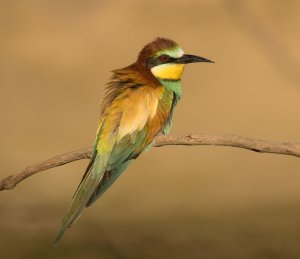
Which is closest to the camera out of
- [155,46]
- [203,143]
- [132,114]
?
[203,143]

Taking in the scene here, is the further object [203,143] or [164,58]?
[164,58]

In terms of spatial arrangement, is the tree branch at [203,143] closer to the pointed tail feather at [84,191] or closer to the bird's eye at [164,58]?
the pointed tail feather at [84,191]

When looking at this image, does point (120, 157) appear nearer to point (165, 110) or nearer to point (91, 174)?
point (91, 174)

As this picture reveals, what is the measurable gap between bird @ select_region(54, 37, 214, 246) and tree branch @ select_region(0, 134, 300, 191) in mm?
73

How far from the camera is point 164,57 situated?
2088mm

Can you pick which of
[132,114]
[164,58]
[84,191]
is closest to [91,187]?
[84,191]

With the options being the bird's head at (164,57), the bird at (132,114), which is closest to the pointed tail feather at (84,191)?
the bird at (132,114)

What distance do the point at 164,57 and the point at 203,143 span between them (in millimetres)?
480

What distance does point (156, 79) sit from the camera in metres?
2.09

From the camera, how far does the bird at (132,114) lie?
5.74ft

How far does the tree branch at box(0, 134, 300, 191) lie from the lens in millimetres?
1640

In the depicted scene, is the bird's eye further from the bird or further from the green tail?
the green tail

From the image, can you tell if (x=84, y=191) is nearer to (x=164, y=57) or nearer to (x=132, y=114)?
(x=132, y=114)

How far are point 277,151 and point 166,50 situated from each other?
60cm
